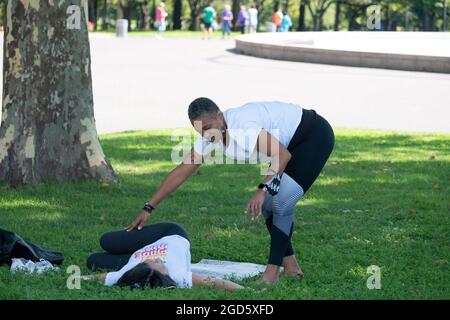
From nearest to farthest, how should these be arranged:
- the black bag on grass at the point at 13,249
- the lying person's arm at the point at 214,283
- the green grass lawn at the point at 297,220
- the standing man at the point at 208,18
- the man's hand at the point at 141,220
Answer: the lying person's arm at the point at 214,283, the green grass lawn at the point at 297,220, the man's hand at the point at 141,220, the black bag on grass at the point at 13,249, the standing man at the point at 208,18

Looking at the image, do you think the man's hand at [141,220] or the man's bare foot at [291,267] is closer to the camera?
the man's hand at [141,220]

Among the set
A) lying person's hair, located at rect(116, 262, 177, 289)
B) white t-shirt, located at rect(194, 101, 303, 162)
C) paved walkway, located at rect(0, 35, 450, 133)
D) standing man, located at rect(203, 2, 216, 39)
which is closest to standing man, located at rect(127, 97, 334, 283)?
white t-shirt, located at rect(194, 101, 303, 162)

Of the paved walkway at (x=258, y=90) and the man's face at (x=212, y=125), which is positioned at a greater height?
the man's face at (x=212, y=125)

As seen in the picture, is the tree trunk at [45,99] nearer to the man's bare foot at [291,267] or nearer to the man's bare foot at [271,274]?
the man's bare foot at [291,267]

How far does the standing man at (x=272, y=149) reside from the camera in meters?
5.91

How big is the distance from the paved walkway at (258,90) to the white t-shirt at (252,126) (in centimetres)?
844

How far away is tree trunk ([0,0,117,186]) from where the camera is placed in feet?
31.6

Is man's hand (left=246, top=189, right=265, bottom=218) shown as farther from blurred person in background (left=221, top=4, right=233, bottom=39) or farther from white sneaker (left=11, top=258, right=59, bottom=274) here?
blurred person in background (left=221, top=4, right=233, bottom=39)

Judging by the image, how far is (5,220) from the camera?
8484mm

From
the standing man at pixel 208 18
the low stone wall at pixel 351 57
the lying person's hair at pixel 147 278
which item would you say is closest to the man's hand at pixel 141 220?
the lying person's hair at pixel 147 278

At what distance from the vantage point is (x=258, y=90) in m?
20.2

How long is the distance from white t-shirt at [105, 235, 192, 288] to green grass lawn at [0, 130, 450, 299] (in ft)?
0.34
